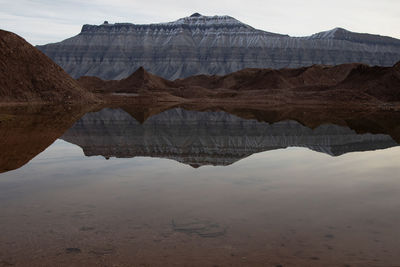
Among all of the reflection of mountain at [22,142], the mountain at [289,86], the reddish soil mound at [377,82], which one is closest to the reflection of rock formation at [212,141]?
the reflection of mountain at [22,142]

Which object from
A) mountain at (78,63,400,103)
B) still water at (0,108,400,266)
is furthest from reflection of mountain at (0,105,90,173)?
mountain at (78,63,400,103)

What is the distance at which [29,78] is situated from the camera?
65.8 metres

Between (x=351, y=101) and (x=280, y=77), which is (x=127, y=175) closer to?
(x=351, y=101)

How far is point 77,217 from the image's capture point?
888 centimetres

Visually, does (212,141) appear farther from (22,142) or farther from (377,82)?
(377,82)

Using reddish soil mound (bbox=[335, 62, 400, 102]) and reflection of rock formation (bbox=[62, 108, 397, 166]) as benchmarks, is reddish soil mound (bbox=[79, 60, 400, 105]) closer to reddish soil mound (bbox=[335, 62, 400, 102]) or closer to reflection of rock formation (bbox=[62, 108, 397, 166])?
reddish soil mound (bbox=[335, 62, 400, 102])

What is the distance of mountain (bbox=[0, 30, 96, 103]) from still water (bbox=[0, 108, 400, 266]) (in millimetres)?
47763

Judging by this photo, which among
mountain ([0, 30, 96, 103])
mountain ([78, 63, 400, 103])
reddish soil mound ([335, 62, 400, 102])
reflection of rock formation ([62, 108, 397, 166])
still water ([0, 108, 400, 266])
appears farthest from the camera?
mountain ([78, 63, 400, 103])

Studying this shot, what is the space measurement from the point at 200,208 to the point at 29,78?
6285 cm

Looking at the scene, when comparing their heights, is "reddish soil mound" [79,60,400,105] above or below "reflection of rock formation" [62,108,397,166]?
above

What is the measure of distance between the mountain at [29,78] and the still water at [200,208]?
A: 4776 centimetres

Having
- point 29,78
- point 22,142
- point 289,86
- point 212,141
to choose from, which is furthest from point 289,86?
point 22,142

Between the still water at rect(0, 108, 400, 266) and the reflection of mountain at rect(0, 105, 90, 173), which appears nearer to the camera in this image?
the still water at rect(0, 108, 400, 266)

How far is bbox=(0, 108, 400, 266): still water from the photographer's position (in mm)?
7059
